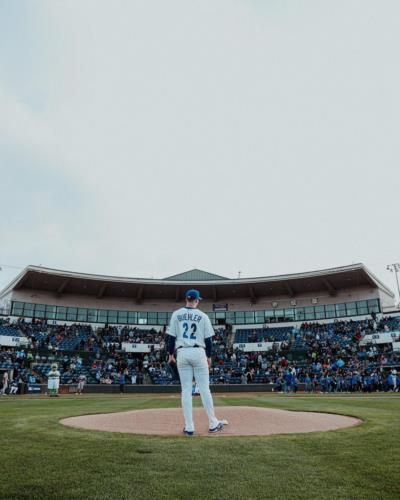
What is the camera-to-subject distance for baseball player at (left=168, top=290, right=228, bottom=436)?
578cm

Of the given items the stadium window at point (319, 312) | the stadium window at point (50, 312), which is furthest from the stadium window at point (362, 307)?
the stadium window at point (50, 312)

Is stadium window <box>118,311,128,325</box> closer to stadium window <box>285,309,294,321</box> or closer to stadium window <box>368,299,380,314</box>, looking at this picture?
stadium window <box>285,309,294,321</box>

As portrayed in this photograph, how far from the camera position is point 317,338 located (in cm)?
3978

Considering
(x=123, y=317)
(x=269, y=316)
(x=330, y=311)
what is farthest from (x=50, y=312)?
(x=330, y=311)

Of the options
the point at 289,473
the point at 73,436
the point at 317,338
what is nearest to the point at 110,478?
the point at 289,473

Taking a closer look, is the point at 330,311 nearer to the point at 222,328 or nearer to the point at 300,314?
the point at 300,314

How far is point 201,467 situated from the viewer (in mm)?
3463

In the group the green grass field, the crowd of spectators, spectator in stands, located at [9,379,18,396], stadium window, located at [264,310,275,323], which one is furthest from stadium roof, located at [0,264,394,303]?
the green grass field

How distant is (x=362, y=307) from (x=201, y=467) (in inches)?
1713

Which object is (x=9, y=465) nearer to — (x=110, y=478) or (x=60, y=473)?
(x=60, y=473)

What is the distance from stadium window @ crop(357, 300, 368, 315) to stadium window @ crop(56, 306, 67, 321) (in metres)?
33.3

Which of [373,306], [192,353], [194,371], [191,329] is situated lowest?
[194,371]

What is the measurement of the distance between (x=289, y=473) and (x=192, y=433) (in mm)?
2503

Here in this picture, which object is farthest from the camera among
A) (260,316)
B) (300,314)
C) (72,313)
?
(260,316)
